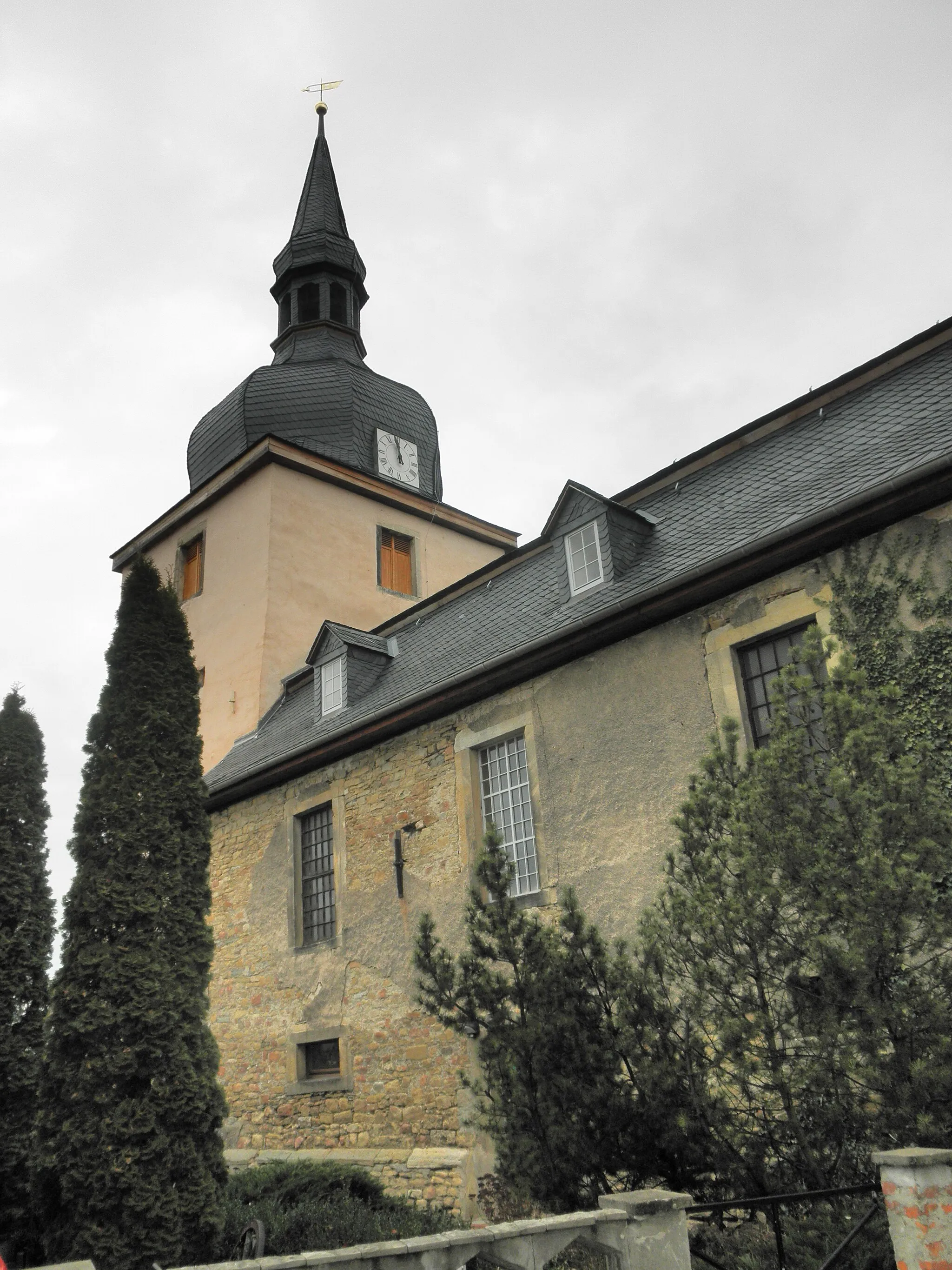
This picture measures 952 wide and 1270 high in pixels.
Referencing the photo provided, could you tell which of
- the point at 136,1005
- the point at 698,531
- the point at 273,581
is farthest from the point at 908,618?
the point at 273,581

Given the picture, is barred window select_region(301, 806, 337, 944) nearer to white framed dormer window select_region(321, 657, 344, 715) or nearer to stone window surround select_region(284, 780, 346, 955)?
stone window surround select_region(284, 780, 346, 955)

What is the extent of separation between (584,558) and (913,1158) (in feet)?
23.2

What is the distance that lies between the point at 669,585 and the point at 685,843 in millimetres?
3428

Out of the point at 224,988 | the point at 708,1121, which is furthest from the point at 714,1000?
the point at 224,988

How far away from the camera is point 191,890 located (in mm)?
8047

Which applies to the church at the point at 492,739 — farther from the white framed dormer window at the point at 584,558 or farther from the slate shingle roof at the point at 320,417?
the slate shingle roof at the point at 320,417

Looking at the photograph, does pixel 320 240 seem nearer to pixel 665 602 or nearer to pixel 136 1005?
pixel 665 602

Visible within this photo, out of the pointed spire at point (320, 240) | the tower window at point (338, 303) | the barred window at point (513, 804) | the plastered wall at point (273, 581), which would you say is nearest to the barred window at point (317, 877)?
the barred window at point (513, 804)

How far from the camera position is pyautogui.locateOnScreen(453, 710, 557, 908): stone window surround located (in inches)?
362

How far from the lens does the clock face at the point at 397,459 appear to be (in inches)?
790

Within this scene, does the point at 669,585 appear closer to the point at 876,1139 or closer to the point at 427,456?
the point at 876,1139

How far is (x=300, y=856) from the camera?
12430mm

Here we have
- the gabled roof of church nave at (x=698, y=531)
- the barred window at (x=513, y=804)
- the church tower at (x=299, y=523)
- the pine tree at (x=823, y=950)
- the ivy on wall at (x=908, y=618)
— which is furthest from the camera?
the church tower at (x=299, y=523)

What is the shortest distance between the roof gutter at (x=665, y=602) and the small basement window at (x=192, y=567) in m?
7.67
